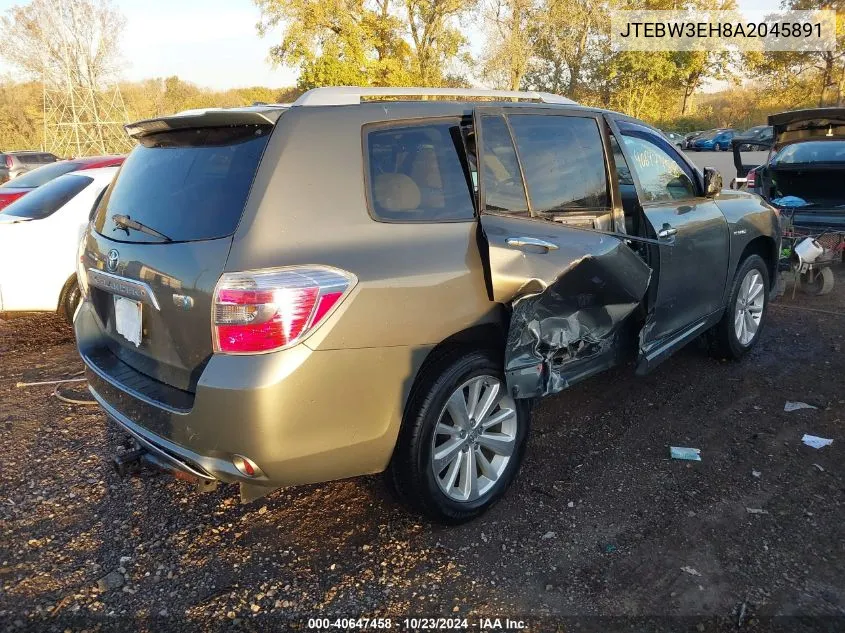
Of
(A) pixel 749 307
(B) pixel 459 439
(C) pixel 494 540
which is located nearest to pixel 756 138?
(A) pixel 749 307

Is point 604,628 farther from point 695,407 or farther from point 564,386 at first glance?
point 695,407

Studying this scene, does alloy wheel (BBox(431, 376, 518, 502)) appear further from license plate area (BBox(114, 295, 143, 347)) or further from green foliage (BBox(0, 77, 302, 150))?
green foliage (BBox(0, 77, 302, 150))

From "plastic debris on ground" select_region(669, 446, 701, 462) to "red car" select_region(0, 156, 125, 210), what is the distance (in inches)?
235

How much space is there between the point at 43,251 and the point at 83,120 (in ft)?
83.3

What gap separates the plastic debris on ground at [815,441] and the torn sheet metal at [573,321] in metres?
1.29

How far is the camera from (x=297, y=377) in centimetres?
225

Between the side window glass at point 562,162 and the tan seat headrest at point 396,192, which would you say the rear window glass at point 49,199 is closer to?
the tan seat headrest at point 396,192

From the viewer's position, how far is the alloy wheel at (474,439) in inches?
112

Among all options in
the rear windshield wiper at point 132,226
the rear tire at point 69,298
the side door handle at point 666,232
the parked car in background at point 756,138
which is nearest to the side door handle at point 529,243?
the side door handle at point 666,232

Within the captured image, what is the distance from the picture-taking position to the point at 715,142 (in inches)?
1390

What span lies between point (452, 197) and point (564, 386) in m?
1.18

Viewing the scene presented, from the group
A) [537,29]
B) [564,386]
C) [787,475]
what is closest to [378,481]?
[564,386]

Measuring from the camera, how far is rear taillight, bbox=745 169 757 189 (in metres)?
8.85

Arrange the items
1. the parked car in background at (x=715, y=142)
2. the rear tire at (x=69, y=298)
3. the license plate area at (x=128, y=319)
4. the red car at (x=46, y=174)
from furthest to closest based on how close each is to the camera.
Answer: the parked car in background at (x=715, y=142), the red car at (x=46, y=174), the rear tire at (x=69, y=298), the license plate area at (x=128, y=319)
